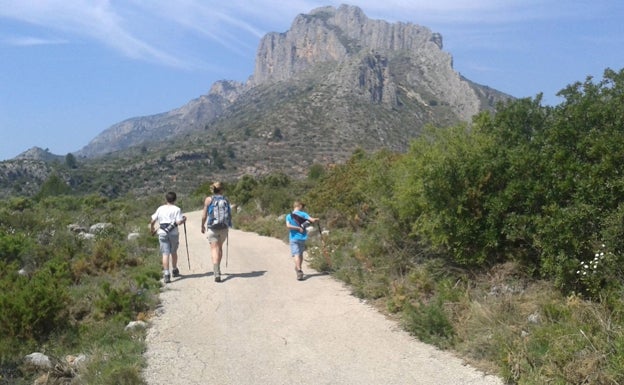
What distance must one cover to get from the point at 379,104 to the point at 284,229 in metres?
107

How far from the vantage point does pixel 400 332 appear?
732cm

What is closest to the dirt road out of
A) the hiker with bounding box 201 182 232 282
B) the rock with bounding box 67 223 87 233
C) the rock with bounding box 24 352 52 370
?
the hiker with bounding box 201 182 232 282

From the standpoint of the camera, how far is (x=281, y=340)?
23.1 ft

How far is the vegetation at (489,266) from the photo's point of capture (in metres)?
5.91

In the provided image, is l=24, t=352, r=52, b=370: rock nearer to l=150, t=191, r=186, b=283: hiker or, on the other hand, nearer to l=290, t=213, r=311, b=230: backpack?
l=150, t=191, r=186, b=283: hiker

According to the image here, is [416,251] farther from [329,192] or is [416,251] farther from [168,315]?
[329,192]

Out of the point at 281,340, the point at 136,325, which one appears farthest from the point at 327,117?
the point at 281,340

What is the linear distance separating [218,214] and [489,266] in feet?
16.5

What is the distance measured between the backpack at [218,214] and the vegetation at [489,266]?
62.8 inches

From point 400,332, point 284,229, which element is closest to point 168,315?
point 400,332

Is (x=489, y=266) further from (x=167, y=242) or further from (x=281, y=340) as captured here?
(x=167, y=242)

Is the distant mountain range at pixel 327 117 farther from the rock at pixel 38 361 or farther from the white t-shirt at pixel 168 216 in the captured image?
the rock at pixel 38 361

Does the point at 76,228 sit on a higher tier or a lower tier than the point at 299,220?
lower

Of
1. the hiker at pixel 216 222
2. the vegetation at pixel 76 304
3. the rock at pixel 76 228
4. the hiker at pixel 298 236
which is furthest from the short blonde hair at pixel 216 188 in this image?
the rock at pixel 76 228
